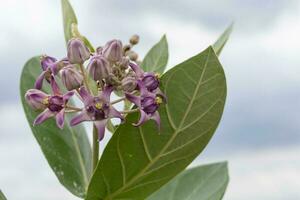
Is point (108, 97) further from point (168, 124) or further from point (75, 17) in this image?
point (75, 17)

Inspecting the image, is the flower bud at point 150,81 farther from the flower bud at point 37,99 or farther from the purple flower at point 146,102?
the flower bud at point 37,99

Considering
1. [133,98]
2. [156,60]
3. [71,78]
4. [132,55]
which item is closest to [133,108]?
[133,98]

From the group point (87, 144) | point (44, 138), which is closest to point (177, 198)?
point (87, 144)

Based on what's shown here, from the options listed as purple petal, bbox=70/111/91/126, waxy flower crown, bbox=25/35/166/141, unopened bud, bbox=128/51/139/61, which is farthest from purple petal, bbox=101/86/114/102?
unopened bud, bbox=128/51/139/61

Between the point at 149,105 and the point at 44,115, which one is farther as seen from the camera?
the point at 44,115

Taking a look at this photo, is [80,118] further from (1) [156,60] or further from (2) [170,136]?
(1) [156,60]

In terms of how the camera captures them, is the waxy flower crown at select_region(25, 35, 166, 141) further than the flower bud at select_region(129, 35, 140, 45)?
No

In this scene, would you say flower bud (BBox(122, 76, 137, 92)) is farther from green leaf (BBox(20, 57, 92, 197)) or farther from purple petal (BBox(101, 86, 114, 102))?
green leaf (BBox(20, 57, 92, 197))

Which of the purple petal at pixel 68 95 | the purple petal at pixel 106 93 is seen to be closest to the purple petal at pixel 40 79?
the purple petal at pixel 68 95
